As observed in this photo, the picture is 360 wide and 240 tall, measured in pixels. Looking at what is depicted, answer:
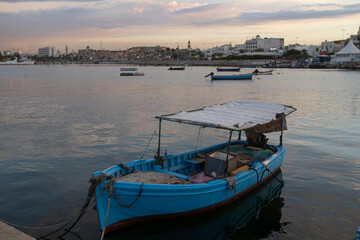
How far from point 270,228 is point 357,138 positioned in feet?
48.2

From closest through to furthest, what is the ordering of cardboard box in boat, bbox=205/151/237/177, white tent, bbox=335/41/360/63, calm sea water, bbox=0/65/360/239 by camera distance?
calm sea water, bbox=0/65/360/239 → cardboard box in boat, bbox=205/151/237/177 → white tent, bbox=335/41/360/63

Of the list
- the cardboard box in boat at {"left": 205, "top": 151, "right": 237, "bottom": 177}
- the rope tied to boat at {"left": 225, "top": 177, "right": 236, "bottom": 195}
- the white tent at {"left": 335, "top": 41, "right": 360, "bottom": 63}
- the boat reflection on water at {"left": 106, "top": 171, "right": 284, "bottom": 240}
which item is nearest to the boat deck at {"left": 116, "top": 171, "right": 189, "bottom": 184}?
the boat reflection on water at {"left": 106, "top": 171, "right": 284, "bottom": 240}

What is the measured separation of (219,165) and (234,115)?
8.27 feet

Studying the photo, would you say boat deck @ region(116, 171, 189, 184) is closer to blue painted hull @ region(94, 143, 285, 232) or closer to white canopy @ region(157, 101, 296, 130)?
blue painted hull @ region(94, 143, 285, 232)

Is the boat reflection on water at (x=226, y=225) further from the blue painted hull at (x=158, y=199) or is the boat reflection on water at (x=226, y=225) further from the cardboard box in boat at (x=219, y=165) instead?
the cardboard box in boat at (x=219, y=165)

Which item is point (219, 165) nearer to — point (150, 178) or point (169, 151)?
point (150, 178)

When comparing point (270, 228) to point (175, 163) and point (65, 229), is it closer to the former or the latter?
point (175, 163)

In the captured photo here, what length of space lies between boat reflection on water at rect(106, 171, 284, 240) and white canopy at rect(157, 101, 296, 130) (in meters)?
3.02

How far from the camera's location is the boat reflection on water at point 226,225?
9234 millimetres

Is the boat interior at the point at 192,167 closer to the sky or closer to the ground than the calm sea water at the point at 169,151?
closer to the sky

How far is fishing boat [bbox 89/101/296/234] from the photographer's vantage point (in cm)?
845

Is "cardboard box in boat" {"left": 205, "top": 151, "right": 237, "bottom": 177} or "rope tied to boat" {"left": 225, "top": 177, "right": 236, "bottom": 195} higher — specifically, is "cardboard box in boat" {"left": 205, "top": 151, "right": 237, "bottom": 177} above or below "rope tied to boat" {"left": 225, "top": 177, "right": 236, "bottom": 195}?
above

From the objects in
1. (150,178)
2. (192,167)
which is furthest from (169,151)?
(150,178)

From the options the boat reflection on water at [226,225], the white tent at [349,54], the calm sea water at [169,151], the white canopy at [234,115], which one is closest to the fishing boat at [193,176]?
the white canopy at [234,115]
